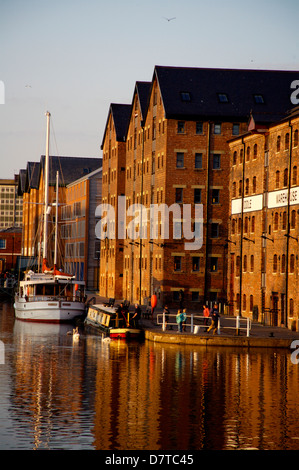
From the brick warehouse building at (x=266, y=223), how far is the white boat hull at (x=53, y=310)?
12.7 m

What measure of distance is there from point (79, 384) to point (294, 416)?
35.3 feet

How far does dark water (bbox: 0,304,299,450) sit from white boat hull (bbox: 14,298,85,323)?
1692cm

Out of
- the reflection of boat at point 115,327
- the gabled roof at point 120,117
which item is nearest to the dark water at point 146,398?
the reflection of boat at point 115,327

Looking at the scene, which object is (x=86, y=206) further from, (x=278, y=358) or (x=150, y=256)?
(x=278, y=358)

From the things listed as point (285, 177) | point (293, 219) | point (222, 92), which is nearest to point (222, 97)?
point (222, 92)

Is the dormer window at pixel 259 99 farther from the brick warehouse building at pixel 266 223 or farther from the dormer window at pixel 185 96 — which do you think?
the brick warehouse building at pixel 266 223

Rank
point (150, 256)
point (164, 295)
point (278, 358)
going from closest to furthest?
1. point (278, 358)
2. point (164, 295)
3. point (150, 256)

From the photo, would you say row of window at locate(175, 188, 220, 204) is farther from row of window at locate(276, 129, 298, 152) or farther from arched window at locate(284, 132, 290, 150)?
arched window at locate(284, 132, 290, 150)

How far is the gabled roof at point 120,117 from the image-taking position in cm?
10638

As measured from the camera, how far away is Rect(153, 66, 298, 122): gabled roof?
270 feet

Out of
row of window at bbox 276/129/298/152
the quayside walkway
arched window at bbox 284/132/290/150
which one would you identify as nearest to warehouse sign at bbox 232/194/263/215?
row of window at bbox 276/129/298/152

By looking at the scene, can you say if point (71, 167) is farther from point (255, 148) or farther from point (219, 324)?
point (219, 324)
